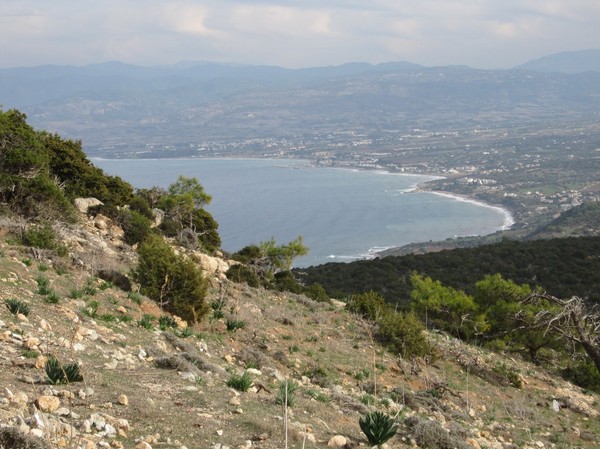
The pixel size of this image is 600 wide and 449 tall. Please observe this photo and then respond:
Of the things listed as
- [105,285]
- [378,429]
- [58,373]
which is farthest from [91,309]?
[378,429]

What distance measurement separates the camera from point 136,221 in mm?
19641

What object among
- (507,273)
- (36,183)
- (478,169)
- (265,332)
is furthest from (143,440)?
(478,169)

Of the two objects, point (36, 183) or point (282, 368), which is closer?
point (282, 368)

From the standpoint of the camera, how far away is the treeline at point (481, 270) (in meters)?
32.7

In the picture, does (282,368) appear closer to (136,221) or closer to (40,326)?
(40,326)

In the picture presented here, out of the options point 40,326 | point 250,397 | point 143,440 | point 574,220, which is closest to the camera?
point 143,440

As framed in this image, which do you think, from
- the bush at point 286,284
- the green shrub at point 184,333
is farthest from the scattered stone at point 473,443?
the bush at point 286,284

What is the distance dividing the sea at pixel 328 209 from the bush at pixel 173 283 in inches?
2226

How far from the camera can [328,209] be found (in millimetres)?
103375

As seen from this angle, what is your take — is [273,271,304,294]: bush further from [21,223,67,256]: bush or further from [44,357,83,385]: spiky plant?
[44,357,83,385]: spiky plant

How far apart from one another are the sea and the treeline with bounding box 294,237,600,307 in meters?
27.9

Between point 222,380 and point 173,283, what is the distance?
179 inches

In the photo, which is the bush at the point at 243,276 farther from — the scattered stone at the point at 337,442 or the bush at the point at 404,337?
the scattered stone at the point at 337,442

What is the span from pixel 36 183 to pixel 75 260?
511 centimetres
